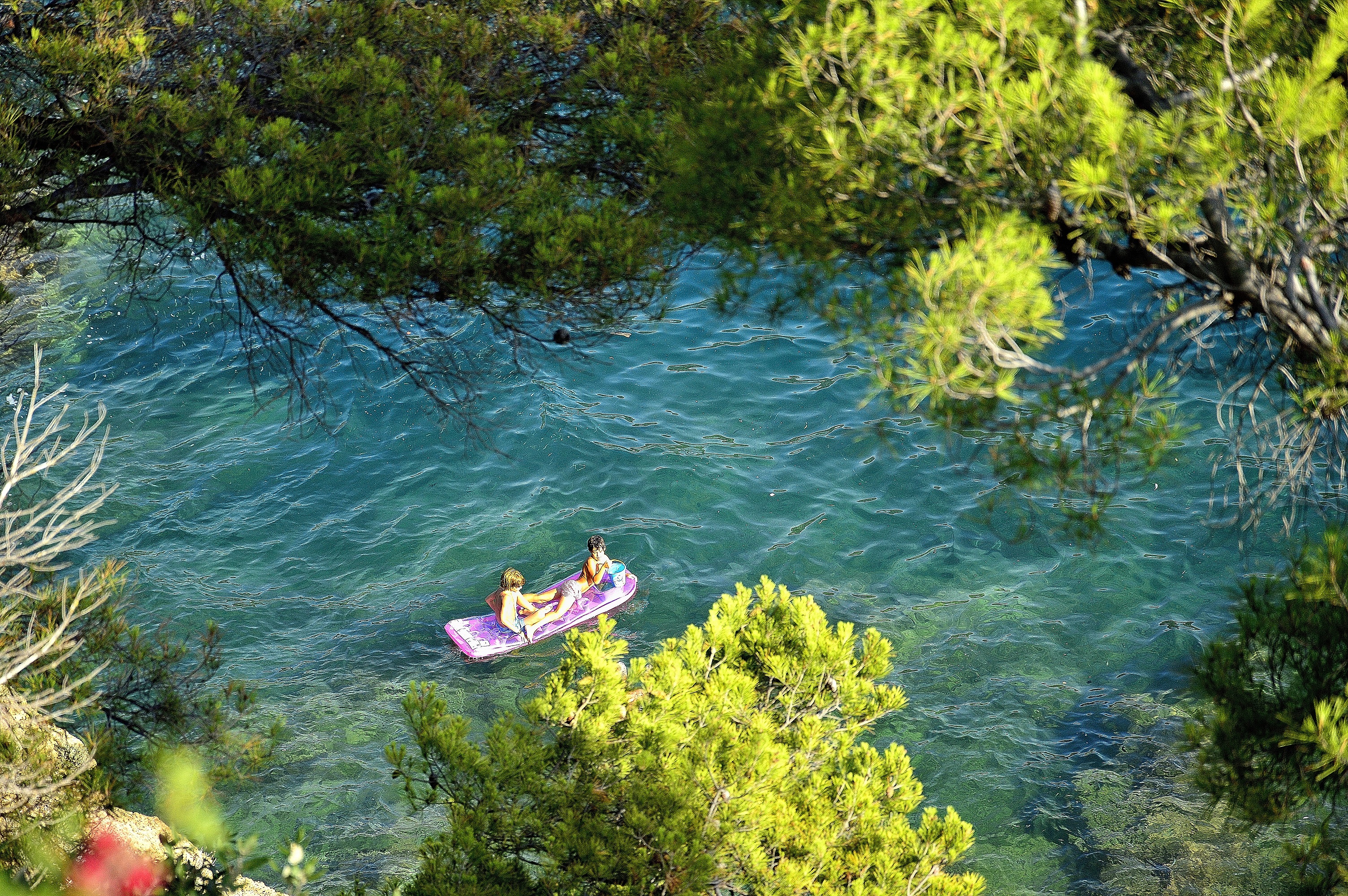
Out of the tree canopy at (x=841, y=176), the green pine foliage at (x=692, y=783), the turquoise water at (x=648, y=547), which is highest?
the tree canopy at (x=841, y=176)

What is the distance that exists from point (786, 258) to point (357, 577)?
10.1 m

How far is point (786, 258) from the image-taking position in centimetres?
470

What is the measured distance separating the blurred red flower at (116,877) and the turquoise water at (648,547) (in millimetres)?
4504

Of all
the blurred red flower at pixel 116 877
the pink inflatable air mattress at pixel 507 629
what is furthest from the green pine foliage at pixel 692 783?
the pink inflatable air mattress at pixel 507 629

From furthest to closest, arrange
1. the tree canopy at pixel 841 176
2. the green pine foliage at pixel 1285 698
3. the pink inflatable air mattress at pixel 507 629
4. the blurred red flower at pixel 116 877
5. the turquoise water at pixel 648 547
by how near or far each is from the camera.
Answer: the pink inflatable air mattress at pixel 507 629 → the turquoise water at pixel 648 547 → the blurred red flower at pixel 116 877 → the green pine foliage at pixel 1285 698 → the tree canopy at pixel 841 176

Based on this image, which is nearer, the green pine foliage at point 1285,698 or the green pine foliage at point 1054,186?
the green pine foliage at point 1054,186

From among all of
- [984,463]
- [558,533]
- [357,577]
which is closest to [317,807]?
[357,577]

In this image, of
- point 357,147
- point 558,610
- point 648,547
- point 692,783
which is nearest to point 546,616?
point 558,610

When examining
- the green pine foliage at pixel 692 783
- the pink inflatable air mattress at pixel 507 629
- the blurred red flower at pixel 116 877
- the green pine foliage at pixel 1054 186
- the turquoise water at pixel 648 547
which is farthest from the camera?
the pink inflatable air mattress at pixel 507 629

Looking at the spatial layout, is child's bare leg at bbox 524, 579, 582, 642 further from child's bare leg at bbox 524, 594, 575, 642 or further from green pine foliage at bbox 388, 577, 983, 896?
green pine foliage at bbox 388, 577, 983, 896

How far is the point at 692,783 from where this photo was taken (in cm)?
552

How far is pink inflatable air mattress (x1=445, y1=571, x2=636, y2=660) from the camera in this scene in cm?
1175

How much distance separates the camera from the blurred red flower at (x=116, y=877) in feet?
15.3

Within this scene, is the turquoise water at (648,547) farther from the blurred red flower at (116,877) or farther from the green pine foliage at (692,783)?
the blurred red flower at (116,877)
